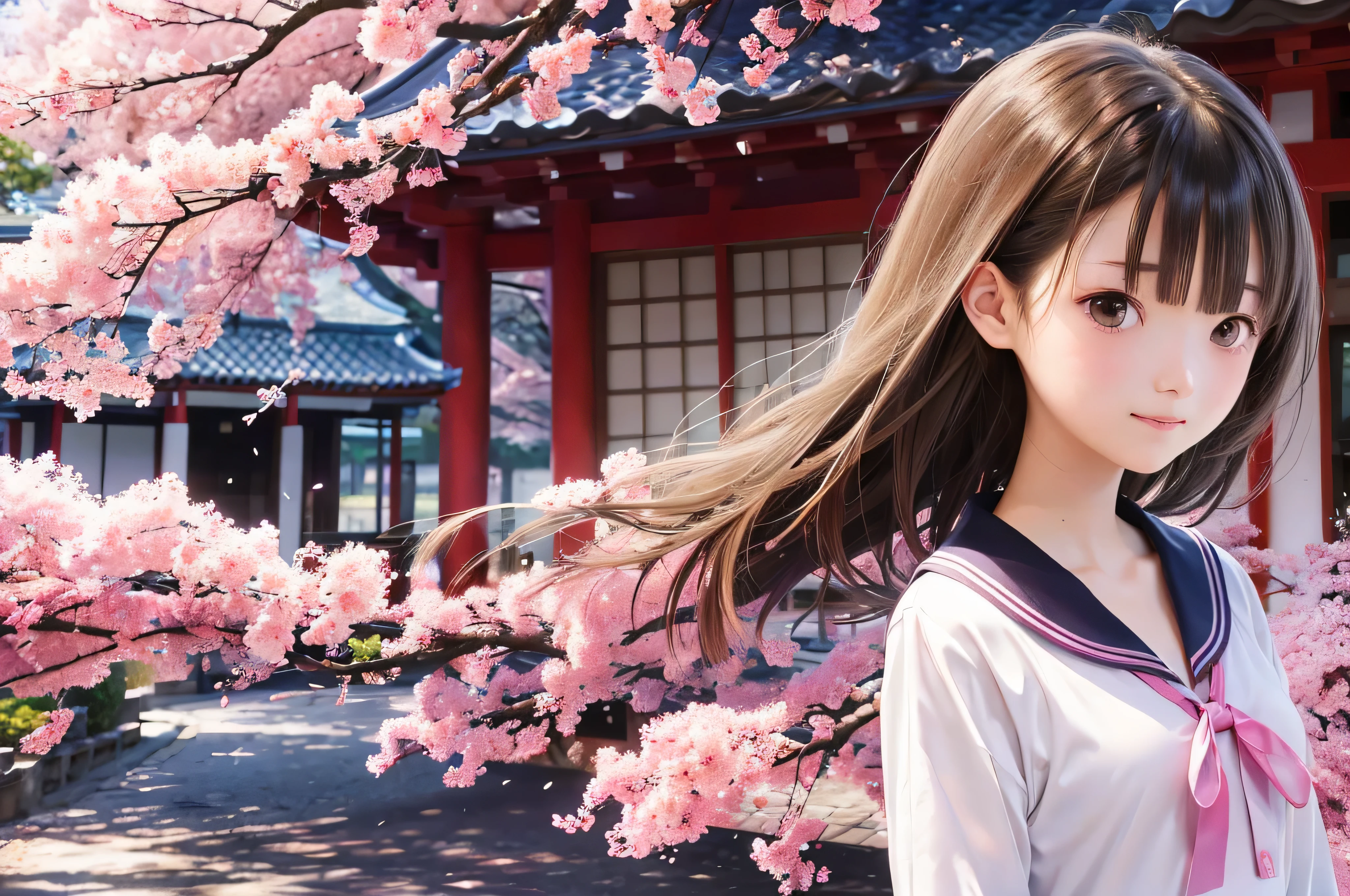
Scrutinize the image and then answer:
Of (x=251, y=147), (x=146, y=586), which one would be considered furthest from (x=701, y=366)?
(x=146, y=586)

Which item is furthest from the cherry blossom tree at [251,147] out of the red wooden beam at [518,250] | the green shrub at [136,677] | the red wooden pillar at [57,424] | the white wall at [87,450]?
the white wall at [87,450]

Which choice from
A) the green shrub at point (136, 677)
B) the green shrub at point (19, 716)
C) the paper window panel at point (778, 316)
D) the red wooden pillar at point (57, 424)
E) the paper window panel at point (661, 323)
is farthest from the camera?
the red wooden pillar at point (57, 424)

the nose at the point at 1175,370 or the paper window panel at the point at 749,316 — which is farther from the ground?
the paper window panel at the point at 749,316

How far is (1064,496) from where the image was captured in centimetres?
121

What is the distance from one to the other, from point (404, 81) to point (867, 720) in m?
4.59

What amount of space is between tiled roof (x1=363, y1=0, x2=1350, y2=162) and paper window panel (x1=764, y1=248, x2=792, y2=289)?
3.04 feet

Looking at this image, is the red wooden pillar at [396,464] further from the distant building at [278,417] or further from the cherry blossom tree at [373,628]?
the cherry blossom tree at [373,628]

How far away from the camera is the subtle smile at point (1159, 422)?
3.48ft

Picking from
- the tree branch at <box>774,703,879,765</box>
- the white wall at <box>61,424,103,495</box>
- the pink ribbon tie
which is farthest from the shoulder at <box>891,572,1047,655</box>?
the white wall at <box>61,424,103,495</box>

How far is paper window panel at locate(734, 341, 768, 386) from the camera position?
4871 millimetres

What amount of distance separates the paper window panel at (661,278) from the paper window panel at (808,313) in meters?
0.67

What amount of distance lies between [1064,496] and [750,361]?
3.79 metres

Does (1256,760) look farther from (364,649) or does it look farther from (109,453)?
(109,453)

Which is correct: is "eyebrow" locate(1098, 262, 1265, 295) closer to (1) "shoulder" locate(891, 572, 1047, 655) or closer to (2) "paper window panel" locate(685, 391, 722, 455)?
(1) "shoulder" locate(891, 572, 1047, 655)
